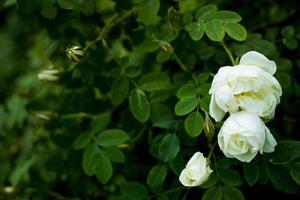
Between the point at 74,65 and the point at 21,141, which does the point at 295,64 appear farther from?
the point at 21,141

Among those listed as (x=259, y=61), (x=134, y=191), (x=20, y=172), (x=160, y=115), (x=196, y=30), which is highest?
(x=259, y=61)

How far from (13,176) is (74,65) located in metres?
0.56

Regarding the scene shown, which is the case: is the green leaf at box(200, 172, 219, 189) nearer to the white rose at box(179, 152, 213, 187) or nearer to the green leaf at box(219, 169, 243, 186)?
the green leaf at box(219, 169, 243, 186)

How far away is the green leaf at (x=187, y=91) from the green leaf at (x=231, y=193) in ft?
0.87

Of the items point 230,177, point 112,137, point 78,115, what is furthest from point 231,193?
point 78,115

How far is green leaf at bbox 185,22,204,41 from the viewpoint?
4.54ft

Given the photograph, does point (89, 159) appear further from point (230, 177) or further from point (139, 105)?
point (230, 177)

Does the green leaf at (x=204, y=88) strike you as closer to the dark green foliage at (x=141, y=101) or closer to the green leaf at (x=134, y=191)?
the dark green foliage at (x=141, y=101)

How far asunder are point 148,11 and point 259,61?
51cm

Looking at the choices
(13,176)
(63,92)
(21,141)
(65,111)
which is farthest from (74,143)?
(21,141)

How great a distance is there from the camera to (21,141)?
7.20 feet

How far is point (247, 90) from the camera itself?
43.1 inches

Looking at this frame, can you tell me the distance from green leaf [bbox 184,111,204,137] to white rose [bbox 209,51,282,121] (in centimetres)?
19

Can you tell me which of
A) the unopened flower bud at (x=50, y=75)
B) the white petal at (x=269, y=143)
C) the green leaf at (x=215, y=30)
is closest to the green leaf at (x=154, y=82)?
the green leaf at (x=215, y=30)
